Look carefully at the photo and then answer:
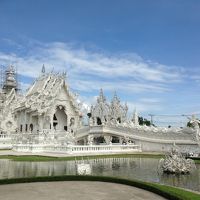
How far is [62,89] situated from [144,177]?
28582 mm

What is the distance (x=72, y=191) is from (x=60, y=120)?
3328 centimetres

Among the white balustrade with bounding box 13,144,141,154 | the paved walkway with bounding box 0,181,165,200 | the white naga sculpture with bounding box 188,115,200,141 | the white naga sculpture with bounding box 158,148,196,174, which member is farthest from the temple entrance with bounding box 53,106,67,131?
the paved walkway with bounding box 0,181,165,200

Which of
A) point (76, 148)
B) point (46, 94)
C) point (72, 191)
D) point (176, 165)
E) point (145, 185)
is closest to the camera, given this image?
point (72, 191)

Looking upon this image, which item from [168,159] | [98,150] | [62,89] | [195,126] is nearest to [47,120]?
[62,89]

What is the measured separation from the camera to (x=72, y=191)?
877 cm

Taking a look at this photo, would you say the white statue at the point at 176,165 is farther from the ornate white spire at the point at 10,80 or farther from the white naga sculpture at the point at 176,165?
the ornate white spire at the point at 10,80

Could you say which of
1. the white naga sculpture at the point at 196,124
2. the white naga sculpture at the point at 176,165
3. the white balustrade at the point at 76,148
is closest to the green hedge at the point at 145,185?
the white naga sculpture at the point at 176,165

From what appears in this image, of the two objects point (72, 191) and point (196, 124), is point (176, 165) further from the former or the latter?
point (196, 124)

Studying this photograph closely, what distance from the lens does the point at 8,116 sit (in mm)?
43781

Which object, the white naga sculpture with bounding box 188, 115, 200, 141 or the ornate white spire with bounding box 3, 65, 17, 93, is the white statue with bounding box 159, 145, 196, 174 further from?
the ornate white spire with bounding box 3, 65, 17, 93

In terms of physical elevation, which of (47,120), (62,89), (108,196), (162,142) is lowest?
(108,196)

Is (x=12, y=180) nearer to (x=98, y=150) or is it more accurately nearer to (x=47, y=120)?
(x=98, y=150)

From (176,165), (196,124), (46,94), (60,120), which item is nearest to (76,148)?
(196,124)

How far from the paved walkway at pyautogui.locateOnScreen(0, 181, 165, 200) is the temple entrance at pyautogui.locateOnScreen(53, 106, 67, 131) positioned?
31.3 metres
